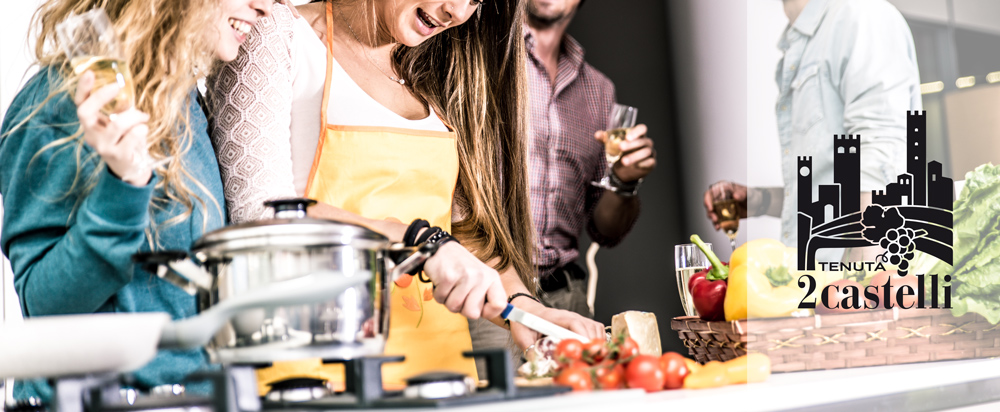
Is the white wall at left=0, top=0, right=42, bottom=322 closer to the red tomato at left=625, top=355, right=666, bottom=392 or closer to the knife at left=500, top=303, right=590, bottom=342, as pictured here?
the knife at left=500, top=303, right=590, bottom=342

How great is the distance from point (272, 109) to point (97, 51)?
442 millimetres

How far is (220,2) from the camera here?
3.40ft

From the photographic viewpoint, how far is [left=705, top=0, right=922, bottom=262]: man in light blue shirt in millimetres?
1263

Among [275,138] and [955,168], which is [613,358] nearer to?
[275,138]

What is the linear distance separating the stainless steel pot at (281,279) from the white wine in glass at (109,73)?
140 millimetres

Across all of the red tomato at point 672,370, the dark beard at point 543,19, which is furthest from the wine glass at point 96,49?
the dark beard at point 543,19

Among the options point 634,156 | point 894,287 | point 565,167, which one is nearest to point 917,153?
point 894,287

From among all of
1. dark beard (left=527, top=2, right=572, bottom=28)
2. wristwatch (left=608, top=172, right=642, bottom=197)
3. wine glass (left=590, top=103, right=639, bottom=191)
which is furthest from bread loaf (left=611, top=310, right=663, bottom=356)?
dark beard (left=527, top=2, right=572, bottom=28)

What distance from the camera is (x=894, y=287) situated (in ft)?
3.74

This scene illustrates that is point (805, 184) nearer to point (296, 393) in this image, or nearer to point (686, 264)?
point (686, 264)

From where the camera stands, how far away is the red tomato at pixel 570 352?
2.90 feet

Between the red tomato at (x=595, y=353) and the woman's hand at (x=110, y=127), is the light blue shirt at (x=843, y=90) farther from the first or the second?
the woman's hand at (x=110, y=127)

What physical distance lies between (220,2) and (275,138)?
198 millimetres

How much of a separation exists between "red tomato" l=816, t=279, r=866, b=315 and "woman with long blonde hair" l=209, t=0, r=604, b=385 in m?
0.32
